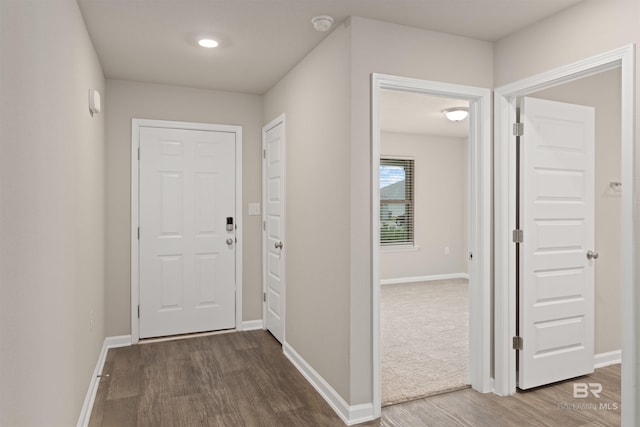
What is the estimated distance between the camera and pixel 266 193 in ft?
14.2

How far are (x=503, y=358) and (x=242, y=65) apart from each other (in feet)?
9.90

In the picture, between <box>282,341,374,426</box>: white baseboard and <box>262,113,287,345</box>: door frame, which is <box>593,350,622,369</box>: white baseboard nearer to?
<box>282,341,374,426</box>: white baseboard

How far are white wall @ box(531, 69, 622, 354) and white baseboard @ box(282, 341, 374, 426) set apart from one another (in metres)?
2.08

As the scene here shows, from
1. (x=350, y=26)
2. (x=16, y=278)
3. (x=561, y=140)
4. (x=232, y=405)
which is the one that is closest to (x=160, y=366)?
(x=232, y=405)

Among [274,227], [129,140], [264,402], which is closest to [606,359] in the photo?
[264,402]

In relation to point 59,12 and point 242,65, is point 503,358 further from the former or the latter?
point 59,12

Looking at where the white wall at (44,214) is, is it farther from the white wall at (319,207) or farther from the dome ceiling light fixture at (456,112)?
the dome ceiling light fixture at (456,112)

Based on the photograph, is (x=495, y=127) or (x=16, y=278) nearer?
(x=16, y=278)

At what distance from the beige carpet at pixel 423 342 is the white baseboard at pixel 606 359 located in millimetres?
972

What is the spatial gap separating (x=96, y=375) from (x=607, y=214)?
416 centimetres

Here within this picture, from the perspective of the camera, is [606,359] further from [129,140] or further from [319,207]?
[129,140]

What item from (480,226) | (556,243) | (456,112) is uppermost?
(456,112)

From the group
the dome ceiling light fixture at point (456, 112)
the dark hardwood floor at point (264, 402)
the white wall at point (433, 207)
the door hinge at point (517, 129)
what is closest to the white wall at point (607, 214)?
the dark hardwood floor at point (264, 402)

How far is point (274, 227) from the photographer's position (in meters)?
4.09
